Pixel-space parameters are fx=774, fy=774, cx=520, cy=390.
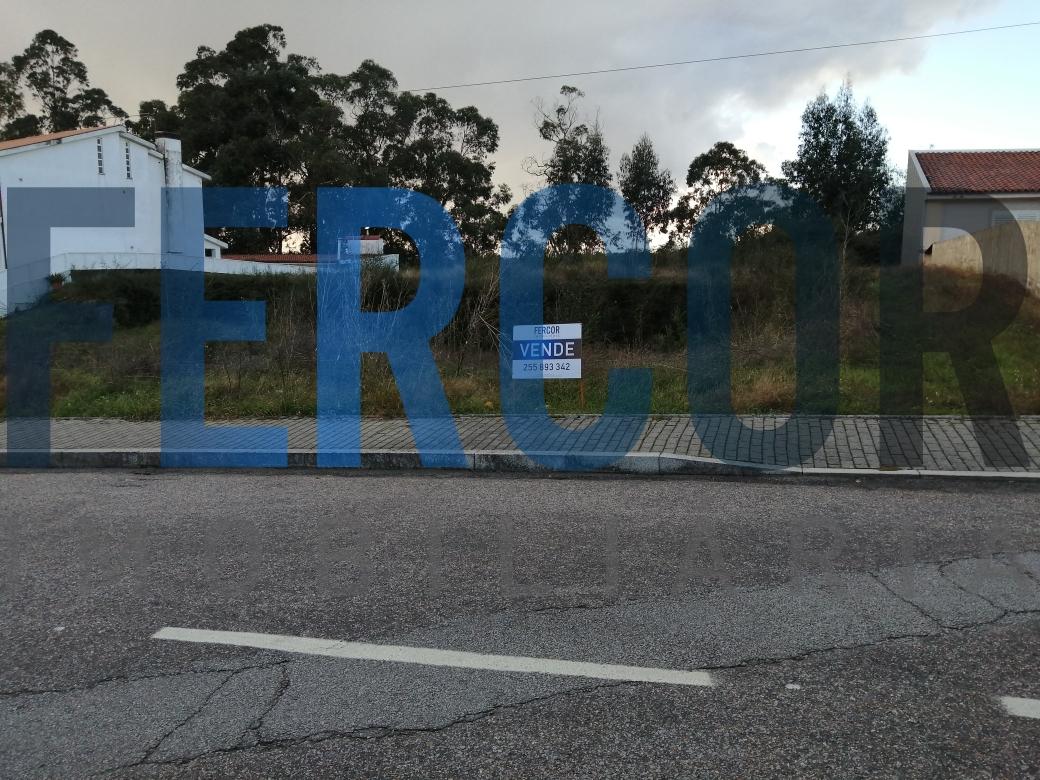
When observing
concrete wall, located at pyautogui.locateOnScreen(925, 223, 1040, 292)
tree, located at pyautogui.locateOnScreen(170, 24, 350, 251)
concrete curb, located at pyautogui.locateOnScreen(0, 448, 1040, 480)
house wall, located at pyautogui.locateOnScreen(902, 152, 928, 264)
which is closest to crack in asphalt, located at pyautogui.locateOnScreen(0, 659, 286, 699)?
concrete curb, located at pyautogui.locateOnScreen(0, 448, 1040, 480)

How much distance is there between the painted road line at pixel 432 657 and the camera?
11.2 ft

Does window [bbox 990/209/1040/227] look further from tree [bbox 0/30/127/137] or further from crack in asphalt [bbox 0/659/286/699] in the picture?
tree [bbox 0/30/127/137]

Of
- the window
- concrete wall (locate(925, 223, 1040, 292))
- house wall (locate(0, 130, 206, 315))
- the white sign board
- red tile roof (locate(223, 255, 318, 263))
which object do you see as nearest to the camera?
the white sign board

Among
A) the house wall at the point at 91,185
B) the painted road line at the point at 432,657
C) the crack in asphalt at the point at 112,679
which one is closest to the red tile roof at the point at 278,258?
the house wall at the point at 91,185

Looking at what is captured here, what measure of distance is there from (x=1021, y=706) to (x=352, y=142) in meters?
43.0

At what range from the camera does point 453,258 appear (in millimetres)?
18656

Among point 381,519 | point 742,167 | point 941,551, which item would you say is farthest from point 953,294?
point 742,167

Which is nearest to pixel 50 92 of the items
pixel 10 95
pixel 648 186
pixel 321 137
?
pixel 10 95

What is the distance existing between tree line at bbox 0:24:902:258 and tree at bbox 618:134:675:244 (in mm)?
40

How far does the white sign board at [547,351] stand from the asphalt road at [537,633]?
319 centimetres

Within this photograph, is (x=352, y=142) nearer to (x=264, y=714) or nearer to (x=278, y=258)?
(x=278, y=258)

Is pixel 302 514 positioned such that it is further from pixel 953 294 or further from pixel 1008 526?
pixel 953 294

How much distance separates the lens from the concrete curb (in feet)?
23.7

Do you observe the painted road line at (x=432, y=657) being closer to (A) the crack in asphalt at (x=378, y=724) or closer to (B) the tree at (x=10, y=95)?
(A) the crack in asphalt at (x=378, y=724)
